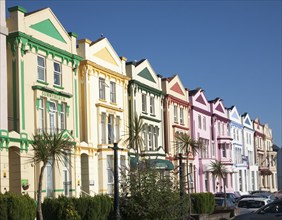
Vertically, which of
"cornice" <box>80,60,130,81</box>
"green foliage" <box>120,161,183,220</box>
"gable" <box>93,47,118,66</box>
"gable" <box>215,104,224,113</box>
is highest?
"gable" <box>93,47,118,66</box>

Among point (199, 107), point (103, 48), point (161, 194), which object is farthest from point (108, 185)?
point (199, 107)

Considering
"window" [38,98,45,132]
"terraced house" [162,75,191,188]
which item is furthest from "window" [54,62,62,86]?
"terraced house" [162,75,191,188]

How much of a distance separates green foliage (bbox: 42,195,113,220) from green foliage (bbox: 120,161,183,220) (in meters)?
3.46

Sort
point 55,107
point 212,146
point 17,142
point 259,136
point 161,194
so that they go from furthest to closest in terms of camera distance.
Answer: point 259,136, point 212,146, point 55,107, point 17,142, point 161,194

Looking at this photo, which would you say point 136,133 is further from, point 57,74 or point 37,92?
point 37,92

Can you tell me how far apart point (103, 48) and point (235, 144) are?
31538 mm

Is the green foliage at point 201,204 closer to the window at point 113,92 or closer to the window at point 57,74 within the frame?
the window at point 113,92

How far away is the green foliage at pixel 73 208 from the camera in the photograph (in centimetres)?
2234

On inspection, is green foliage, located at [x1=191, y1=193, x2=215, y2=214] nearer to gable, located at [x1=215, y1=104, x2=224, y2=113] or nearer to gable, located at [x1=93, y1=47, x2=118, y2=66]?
gable, located at [x1=93, y1=47, x2=118, y2=66]

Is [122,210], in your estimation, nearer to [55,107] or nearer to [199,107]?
[55,107]

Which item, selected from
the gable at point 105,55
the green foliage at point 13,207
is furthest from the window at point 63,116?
the green foliage at point 13,207

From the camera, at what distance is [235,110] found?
2517 inches

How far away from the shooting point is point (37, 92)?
89.0 ft

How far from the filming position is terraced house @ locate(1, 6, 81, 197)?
25.7 m
